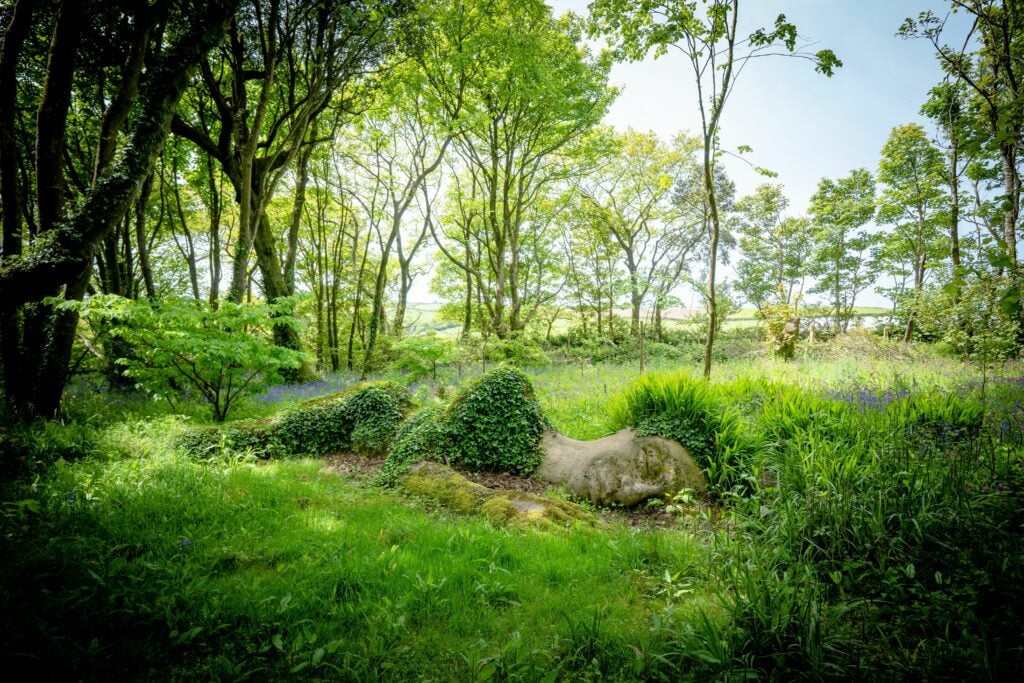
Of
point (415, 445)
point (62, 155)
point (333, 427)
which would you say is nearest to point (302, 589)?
point (415, 445)

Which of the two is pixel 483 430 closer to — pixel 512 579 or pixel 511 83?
pixel 512 579

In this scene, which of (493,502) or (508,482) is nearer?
(493,502)

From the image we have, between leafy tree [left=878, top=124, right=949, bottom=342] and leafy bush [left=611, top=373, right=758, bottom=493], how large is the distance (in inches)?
806

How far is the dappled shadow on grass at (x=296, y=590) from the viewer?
6.98 feet

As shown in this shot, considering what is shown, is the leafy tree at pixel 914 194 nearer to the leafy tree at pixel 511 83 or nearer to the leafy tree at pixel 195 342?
the leafy tree at pixel 511 83

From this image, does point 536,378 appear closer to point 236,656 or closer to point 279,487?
point 279,487

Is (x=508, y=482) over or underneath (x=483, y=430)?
underneath

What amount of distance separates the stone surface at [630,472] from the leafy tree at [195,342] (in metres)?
5.13

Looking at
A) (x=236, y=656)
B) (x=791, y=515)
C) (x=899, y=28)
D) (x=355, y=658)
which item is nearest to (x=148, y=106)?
(x=236, y=656)

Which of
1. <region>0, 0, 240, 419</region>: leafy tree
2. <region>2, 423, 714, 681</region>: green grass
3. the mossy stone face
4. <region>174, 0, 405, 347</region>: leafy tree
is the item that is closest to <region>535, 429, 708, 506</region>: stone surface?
<region>2, 423, 714, 681</region>: green grass

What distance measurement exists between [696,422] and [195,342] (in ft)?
25.0

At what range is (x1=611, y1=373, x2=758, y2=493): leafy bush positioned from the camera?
16.9 feet

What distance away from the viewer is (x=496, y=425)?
6.56 m

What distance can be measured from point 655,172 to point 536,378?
18971 mm
